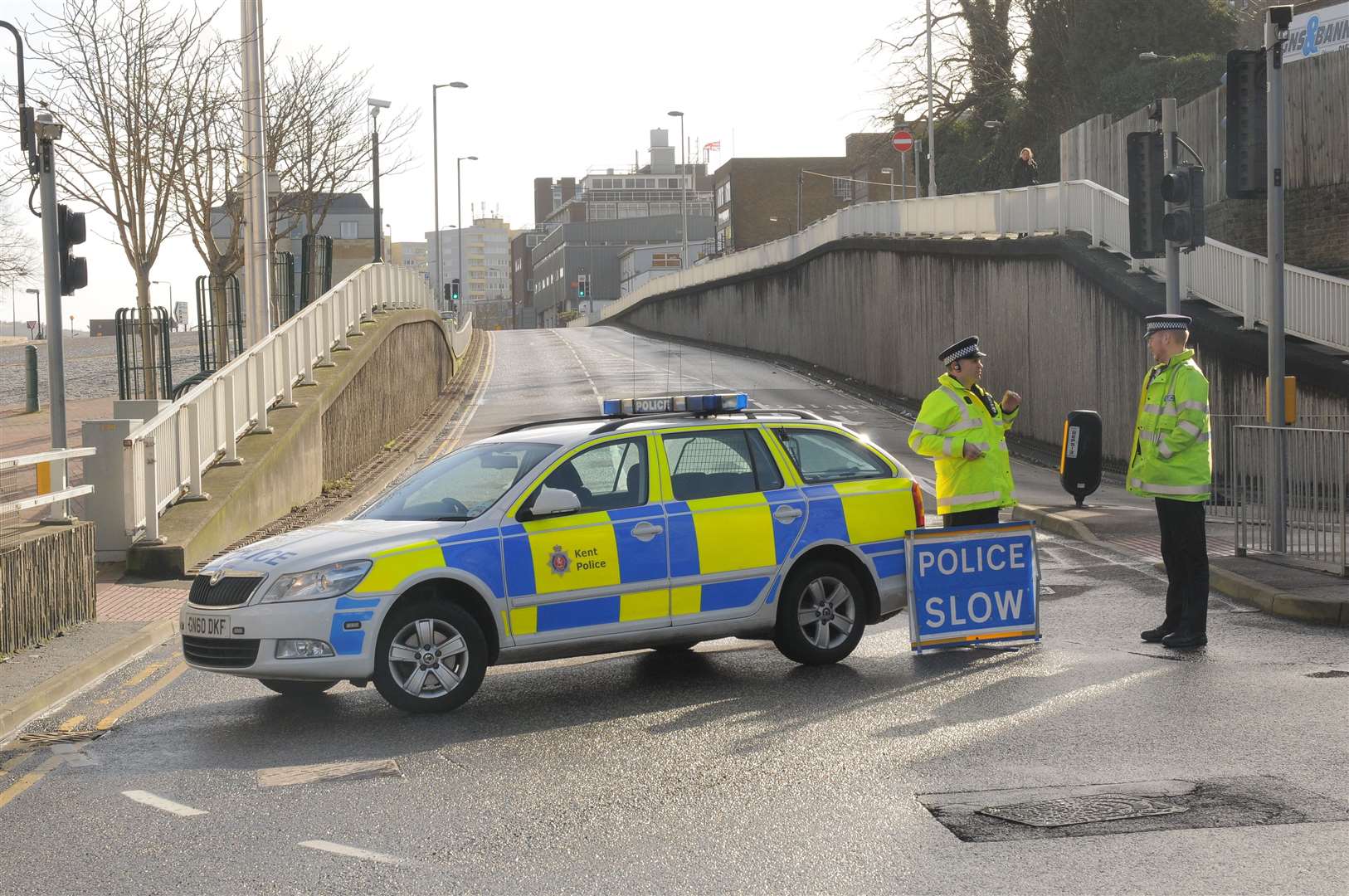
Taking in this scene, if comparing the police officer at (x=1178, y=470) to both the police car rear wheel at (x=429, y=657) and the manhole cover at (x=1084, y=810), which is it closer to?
the manhole cover at (x=1084, y=810)

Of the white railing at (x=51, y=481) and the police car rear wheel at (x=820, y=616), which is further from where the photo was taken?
the white railing at (x=51, y=481)

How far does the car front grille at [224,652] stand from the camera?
832 cm

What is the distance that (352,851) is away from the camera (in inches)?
236

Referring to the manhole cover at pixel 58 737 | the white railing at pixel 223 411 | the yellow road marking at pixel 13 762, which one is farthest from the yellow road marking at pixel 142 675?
the white railing at pixel 223 411

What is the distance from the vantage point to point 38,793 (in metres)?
7.11

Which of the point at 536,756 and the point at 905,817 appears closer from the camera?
the point at 905,817

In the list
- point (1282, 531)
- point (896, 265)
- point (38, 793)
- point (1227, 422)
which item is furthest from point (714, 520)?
point (896, 265)

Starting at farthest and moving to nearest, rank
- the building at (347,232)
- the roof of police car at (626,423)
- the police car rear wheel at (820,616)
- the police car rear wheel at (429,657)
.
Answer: the building at (347,232) < the police car rear wheel at (820,616) < the roof of police car at (626,423) < the police car rear wheel at (429,657)

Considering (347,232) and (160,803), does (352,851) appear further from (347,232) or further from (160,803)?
(347,232)

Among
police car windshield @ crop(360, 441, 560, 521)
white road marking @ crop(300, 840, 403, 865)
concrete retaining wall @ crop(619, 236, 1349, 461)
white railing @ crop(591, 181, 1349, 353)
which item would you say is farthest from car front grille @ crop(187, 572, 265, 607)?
white railing @ crop(591, 181, 1349, 353)

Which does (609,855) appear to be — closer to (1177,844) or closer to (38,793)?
(1177,844)

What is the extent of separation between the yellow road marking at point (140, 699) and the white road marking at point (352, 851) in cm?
292

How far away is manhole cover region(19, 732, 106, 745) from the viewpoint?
8.28 meters

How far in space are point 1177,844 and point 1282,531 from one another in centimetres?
813
